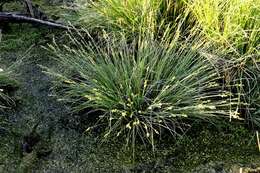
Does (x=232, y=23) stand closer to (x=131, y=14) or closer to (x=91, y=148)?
(x=131, y=14)

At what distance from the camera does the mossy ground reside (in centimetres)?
261

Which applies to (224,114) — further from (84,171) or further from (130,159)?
(84,171)

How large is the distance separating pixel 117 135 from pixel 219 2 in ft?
4.18

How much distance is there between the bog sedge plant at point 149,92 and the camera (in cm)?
276

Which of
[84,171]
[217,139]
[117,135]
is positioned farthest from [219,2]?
[84,171]

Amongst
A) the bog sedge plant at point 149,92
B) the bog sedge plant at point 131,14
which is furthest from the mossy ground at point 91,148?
the bog sedge plant at point 131,14

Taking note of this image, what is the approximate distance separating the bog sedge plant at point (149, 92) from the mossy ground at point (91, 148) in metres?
0.09

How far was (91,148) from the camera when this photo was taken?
2734 millimetres

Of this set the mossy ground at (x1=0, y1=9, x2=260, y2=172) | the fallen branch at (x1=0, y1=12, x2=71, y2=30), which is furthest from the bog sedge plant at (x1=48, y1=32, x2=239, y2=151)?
the fallen branch at (x1=0, y1=12, x2=71, y2=30)

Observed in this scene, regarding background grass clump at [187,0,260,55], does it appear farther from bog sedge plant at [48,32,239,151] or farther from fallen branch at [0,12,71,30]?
fallen branch at [0,12,71,30]

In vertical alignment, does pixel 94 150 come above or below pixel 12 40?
below

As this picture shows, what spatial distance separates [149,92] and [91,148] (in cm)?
49

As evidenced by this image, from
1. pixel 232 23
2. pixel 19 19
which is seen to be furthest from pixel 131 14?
pixel 19 19

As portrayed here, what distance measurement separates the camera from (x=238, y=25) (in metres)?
2.95
